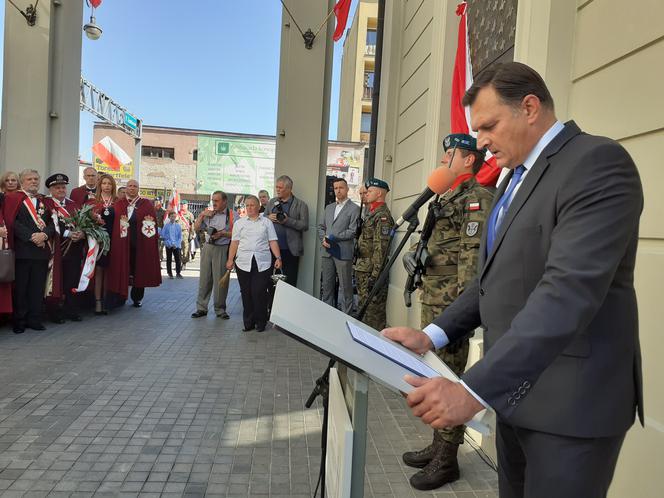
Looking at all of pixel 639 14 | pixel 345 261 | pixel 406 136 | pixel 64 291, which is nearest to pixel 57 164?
pixel 64 291

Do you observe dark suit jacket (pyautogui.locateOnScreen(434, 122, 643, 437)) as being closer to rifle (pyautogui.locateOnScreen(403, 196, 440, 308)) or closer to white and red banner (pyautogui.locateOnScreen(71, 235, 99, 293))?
rifle (pyautogui.locateOnScreen(403, 196, 440, 308))

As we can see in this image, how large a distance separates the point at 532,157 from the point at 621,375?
0.63m

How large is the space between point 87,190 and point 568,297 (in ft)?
26.4

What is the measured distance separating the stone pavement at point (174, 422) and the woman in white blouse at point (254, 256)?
0.69m

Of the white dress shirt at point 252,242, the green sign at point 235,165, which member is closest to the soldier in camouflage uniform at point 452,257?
the white dress shirt at point 252,242

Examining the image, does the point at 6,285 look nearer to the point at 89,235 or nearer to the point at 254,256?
the point at 89,235

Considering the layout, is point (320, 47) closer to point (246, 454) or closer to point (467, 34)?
point (467, 34)

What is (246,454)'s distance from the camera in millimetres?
3227

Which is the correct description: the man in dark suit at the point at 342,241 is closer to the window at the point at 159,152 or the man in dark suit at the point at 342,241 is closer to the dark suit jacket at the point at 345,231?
the dark suit jacket at the point at 345,231

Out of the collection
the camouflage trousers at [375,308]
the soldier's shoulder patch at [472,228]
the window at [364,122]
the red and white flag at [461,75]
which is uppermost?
the window at [364,122]

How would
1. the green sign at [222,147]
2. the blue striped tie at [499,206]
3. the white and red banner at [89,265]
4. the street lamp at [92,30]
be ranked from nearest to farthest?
the blue striped tie at [499,206] < the white and red banner at [89,265] < the street lamp at [92,30] < the green sign at [222,147]

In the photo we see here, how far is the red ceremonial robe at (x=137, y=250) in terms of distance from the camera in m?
7.44

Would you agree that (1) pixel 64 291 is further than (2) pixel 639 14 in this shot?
Yes

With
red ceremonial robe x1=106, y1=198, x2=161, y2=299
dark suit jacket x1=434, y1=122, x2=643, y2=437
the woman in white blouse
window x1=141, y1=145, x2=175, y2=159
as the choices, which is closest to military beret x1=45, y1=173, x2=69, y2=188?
red ceremonial robe x1=106, y1=198, x2=161, y2=299
